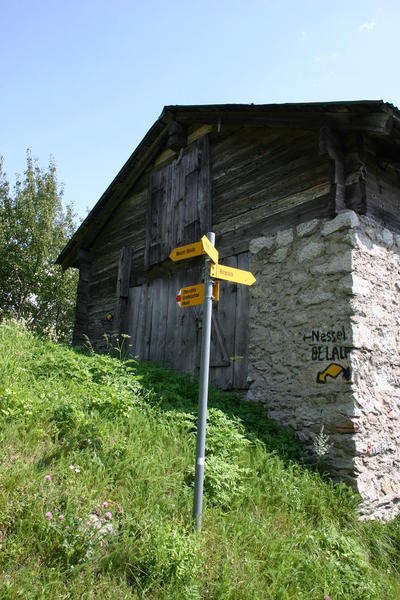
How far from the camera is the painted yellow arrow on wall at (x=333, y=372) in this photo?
18.5 ft

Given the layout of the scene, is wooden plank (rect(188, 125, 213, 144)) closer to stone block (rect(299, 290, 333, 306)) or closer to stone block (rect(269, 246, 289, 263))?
stone block (rect(269, 246, 289, 263))

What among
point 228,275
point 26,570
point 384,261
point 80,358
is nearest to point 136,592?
point 26,570

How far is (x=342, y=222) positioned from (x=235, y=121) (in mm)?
2749

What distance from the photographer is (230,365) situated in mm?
7207

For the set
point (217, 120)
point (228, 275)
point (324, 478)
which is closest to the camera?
point (228, 275)

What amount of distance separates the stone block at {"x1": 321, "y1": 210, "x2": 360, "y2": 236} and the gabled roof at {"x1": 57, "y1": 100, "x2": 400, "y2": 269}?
98 centimetres

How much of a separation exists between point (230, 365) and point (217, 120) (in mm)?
3963

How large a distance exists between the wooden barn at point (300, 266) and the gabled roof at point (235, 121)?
2 cm

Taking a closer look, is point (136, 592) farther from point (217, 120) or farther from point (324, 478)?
point (217, 120)

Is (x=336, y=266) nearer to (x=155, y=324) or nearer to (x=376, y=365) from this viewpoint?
(x=376, y=365)

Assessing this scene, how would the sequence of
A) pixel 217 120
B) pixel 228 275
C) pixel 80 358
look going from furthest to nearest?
pixel 217 120 → pixel 80 358 → pixel 228 275

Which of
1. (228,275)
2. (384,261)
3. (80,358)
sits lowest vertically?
(80,358)

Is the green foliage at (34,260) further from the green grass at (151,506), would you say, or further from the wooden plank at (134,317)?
the green grass at (151,506)

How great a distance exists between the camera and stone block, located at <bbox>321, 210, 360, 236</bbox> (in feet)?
19.7
